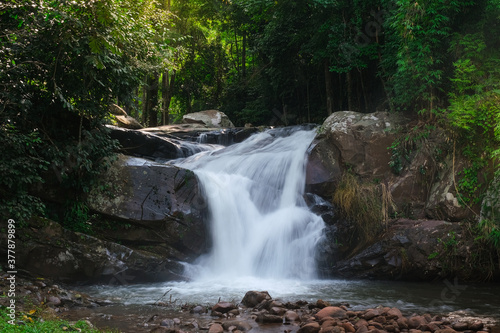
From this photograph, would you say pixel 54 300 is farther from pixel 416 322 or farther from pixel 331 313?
pixel 416 322

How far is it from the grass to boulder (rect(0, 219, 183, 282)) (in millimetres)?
2817

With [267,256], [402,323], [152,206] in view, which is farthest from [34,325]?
[267,256]

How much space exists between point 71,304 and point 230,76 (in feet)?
75.0

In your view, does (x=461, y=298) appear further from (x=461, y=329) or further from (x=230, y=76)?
(x=230, y=76)

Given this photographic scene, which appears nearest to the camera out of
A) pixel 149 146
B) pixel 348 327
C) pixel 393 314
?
pixel 348 327

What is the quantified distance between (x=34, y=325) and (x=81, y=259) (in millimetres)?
4069

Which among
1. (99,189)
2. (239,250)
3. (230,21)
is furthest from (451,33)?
(230,21)

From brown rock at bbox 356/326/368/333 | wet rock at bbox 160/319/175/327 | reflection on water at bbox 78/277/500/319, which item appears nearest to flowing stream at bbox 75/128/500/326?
reflection on water at bbox 78/277/500/319

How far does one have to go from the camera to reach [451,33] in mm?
11586

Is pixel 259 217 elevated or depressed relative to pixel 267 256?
elevated

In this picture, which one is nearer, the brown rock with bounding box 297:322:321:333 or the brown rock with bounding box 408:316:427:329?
the brown rock with bounding box 297:322:321:333

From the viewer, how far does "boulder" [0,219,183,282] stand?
331 inches

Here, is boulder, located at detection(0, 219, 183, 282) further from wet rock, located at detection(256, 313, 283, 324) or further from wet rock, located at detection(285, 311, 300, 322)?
wet rock, located at detection(285, 311, 300, 322)

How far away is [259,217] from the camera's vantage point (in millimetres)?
11133
